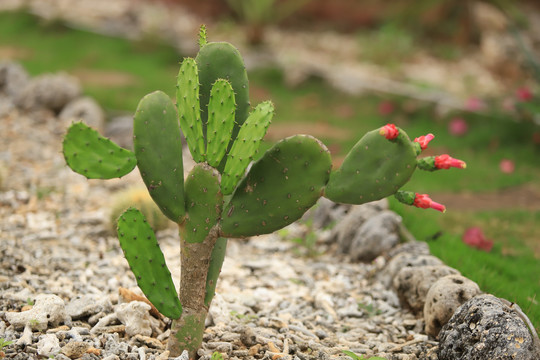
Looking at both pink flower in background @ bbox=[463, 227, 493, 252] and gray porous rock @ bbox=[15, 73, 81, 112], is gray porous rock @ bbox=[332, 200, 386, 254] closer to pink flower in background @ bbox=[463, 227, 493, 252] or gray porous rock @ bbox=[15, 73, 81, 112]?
pink flower in background @ bbox=[463, 227, 493, 252]

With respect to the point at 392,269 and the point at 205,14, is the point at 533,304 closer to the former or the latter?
the point at 392,269

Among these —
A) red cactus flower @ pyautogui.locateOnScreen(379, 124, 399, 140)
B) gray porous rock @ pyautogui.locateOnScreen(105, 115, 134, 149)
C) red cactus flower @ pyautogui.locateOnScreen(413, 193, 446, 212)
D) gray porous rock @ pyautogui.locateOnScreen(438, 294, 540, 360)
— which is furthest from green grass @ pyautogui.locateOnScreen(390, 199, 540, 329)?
gray porous rock @ pyautogui.locateOnScreen(105, 115, 134, 149)

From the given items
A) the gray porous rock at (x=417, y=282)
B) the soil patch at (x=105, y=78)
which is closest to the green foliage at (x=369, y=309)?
the gray porous rock at (x=417, y=282)

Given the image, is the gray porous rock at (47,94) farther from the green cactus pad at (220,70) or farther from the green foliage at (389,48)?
the green cactus pad at (220,70)

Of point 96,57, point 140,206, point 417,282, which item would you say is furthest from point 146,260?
point 96,57

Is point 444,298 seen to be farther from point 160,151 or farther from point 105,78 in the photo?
point 105,78

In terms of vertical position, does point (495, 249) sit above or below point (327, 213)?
below

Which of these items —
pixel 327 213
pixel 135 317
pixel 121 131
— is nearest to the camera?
pixel 135 317
